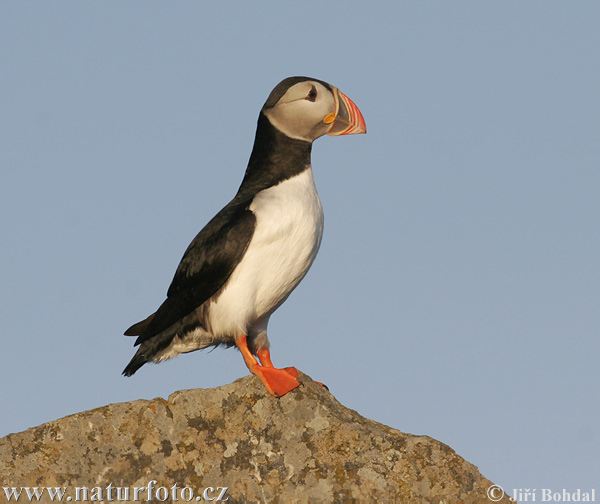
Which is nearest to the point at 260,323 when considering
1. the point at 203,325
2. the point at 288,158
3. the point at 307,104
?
the point at 203,325

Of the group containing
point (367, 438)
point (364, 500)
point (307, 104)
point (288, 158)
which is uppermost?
point (307, 104)

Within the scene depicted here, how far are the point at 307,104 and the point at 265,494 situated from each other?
121 inches

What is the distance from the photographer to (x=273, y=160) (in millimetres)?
6648

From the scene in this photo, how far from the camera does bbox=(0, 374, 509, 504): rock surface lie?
5219 mm

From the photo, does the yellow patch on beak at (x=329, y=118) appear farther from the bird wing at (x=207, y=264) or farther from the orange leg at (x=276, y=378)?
the orange leg at (x=276, y=378)

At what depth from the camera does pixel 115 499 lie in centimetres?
519

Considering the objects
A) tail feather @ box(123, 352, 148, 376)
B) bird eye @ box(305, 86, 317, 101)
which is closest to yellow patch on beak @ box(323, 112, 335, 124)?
bird eye @ box(305, 86, 317, 101)

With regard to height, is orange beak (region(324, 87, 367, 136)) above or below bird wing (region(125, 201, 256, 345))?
above

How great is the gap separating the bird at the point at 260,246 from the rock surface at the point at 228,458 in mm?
463

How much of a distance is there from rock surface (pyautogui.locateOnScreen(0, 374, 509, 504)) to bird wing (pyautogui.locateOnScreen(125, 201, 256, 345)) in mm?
Answer: 1068

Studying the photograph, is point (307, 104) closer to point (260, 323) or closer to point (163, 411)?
point (260, 323)

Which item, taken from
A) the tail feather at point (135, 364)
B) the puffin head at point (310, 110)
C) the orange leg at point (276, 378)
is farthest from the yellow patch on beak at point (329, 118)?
the tail feather at point (135, 364)

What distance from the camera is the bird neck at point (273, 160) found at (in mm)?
6598

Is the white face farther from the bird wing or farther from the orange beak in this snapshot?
the bird wing
